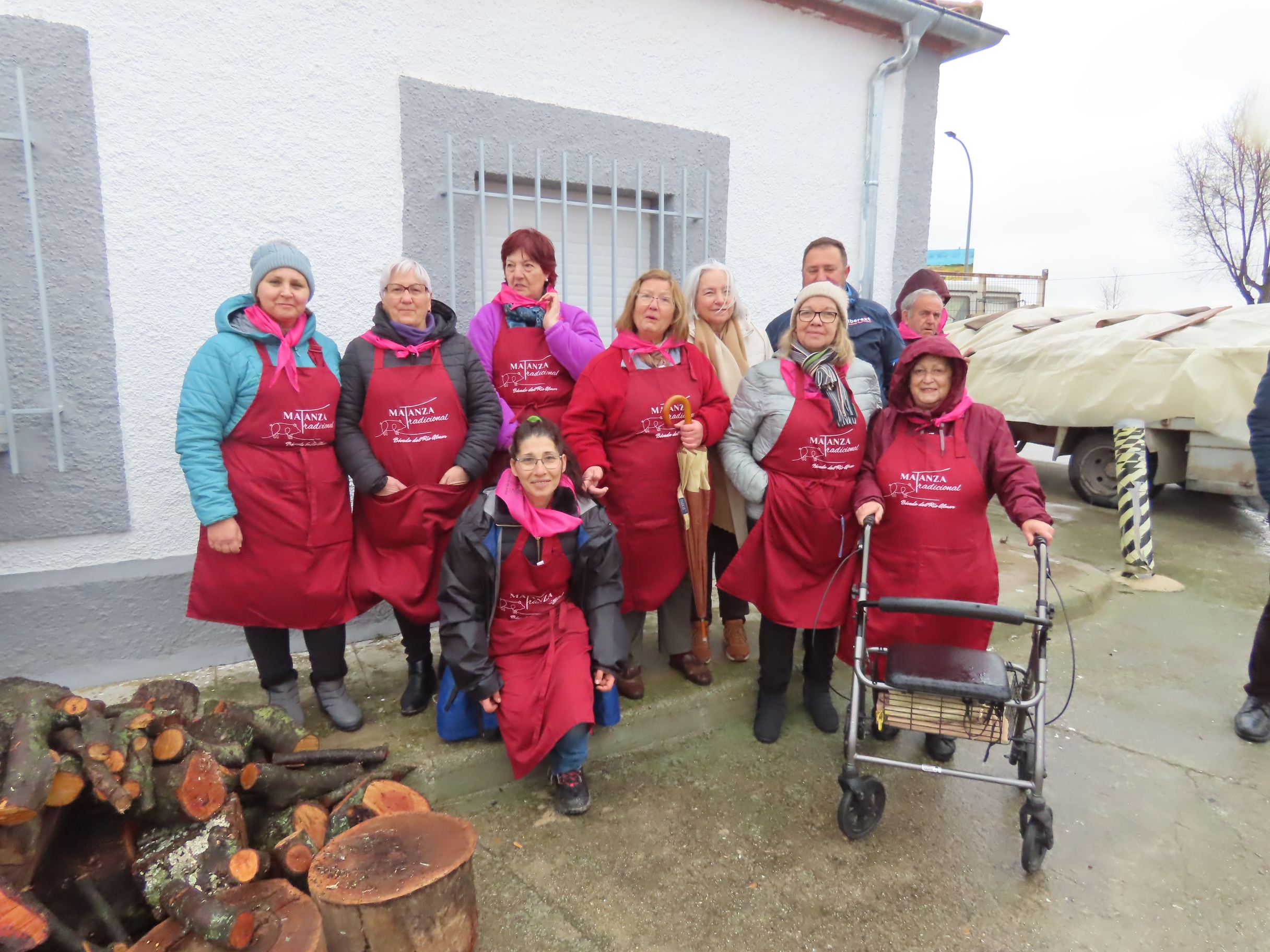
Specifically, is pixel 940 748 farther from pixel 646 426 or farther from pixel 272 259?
pixel 272 259

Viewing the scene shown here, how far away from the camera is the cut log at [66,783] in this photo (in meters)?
2.02

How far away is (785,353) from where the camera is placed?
315 cm

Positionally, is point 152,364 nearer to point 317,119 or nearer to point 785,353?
point 317,119

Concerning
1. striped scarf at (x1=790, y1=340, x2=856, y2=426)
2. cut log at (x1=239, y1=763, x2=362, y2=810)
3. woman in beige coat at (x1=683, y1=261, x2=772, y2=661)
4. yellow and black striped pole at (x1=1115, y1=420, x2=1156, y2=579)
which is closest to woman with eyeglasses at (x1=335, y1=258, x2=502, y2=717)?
cut log at (x1=239, y1=763, x2=362, y2=810)

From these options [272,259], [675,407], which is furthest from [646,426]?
[272,259]

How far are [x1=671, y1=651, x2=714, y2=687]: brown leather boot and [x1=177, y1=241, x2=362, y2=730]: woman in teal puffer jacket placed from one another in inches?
A: 60.4

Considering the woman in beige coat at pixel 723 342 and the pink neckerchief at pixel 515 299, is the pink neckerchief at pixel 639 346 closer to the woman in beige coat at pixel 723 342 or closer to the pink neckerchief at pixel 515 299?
the woman in beige coat at pixel 723 342

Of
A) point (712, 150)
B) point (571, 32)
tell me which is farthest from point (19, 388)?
point (712, 150)

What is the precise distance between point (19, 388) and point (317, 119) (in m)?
1.71

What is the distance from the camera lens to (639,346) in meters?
3.11

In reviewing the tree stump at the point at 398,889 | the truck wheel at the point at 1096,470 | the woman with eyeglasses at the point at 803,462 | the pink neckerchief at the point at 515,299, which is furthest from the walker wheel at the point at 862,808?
the truck wheel at the point at 1096,470

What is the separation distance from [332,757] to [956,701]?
216 centimetres

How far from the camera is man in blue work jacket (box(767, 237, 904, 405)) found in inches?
140

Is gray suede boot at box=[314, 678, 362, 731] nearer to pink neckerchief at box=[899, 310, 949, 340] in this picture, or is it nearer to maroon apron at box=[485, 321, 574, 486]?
maroon apron at box=[485, 321, 574, 486]
